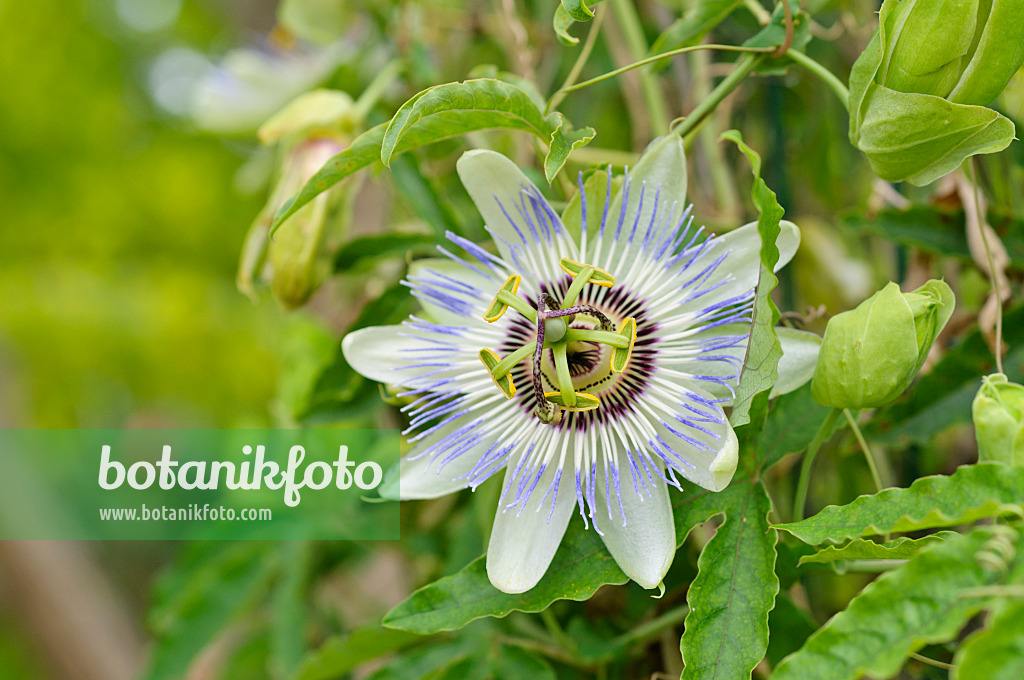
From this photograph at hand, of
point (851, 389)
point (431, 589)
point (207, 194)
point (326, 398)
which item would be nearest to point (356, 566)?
point (326, 398)

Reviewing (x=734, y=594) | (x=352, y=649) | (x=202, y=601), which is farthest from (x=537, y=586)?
(x=202, y=601)

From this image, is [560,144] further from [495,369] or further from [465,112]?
[495,369]

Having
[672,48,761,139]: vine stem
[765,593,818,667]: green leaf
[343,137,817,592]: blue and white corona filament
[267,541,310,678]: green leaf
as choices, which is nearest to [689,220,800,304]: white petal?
[343,137,817,592]: blue and white corona filament

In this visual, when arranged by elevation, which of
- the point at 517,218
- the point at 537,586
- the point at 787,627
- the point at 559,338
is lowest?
the point at 787,627

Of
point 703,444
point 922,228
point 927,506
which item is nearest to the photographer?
point 927,506

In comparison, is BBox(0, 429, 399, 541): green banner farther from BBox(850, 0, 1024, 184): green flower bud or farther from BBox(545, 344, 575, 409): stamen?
BBox(850, 0, 1024, 184): green flower bud

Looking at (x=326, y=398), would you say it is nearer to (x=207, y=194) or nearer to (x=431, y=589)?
(x=431, y=589)
